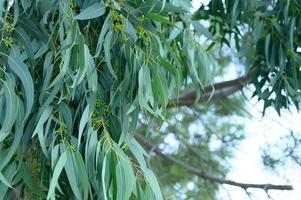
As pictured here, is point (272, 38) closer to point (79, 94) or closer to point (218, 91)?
point (79, 94)

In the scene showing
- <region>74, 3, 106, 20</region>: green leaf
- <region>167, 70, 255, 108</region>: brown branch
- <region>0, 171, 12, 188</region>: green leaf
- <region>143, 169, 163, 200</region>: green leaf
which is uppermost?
<region>74, 3, 106, 20</region>: green leaf

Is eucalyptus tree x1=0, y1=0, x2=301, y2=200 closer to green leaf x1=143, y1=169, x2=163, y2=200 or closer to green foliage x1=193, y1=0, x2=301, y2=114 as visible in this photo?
green leaf x1=143, y1=169, x2=163, y2=200

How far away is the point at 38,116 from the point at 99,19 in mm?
285

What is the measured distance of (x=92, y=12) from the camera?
4.62 feet

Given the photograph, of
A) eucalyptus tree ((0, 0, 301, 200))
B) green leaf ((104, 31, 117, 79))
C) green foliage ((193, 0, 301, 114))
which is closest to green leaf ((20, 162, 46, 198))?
eucalyptus tree ((0, 0, 301, 200))

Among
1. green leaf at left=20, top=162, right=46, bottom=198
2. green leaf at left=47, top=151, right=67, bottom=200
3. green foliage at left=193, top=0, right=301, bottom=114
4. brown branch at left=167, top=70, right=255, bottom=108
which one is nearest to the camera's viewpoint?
green leaf at left=47, top=151, right=67, bottom=200

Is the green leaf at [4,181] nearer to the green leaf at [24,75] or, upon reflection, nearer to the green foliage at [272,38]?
the green leaf at [24,75]

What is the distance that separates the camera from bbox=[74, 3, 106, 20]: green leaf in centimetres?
140

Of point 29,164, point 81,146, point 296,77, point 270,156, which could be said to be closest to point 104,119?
point 81,146

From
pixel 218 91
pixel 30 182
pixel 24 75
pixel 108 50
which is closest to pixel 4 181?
pixel 30 182

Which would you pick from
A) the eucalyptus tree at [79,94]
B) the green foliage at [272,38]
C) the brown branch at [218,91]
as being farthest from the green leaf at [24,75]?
the brown branch at [218,91]

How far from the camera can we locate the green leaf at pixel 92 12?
1397 mm

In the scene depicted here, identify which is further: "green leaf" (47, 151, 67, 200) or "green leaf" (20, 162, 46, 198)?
"green leaf" (20, 162, 46, 198)

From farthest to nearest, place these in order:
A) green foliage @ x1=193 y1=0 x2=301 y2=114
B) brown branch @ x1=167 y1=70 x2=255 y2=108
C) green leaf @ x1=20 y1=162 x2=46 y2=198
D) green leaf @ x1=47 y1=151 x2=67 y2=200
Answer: brown branch @ x1=167 y1=70 x2=255 y2=108
green foliage @ x1=193 y1=0 x2=301 y2=114
green leaf @ x1=20 y1=162 x2=46 y2=198
green leaf @ x1=47 y1=151 x2=67 y2=200
